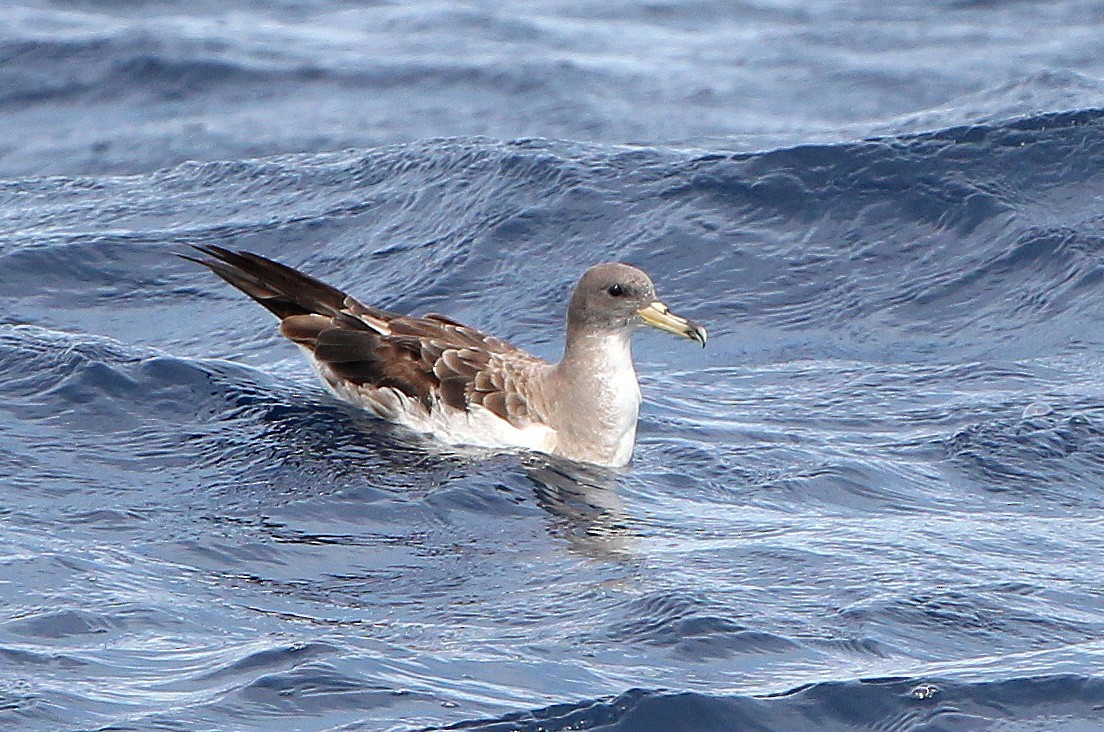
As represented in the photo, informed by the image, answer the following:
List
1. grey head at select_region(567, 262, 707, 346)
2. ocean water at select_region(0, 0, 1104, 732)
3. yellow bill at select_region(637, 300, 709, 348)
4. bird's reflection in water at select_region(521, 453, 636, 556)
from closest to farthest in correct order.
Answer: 1. ocean water at select_region(0, 0, 1104, 732)
2. bird's reflection in water at select_region(521, 453, 636, 556)
3. yellow bill at select_region(637, 300, 709, 348)
4. grey head at select_region(567, 262, 707, 346)

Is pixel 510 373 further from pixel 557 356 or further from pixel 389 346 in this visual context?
pixel 557 356

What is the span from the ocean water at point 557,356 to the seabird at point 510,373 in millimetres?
159

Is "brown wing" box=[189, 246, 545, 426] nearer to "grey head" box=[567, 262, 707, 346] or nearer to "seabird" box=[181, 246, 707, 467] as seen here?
"seabird" box=[181, 246, 707, 467]

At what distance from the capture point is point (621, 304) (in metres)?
8.83

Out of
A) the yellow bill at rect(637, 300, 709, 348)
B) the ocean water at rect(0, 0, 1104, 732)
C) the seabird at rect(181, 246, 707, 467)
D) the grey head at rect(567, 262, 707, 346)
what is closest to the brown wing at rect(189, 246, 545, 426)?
the seabird at rect(181, 246, 707, 467)

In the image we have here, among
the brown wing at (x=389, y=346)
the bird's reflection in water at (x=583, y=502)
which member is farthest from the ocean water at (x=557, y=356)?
the brown wing at (x=389, y=346)

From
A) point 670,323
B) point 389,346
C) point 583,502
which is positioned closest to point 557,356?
point 389,346

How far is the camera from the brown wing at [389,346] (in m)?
8.84

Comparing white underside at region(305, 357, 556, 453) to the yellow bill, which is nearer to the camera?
the yellow bill

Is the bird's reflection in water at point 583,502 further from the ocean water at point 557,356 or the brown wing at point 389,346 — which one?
the brown wing at point 389,346

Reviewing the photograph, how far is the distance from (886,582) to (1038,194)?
220 inches

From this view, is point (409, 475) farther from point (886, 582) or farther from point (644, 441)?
point (886, 582)

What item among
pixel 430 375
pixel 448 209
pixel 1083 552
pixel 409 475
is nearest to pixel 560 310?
pixel 448 209

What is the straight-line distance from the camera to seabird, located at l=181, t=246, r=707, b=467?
8.80 metres
